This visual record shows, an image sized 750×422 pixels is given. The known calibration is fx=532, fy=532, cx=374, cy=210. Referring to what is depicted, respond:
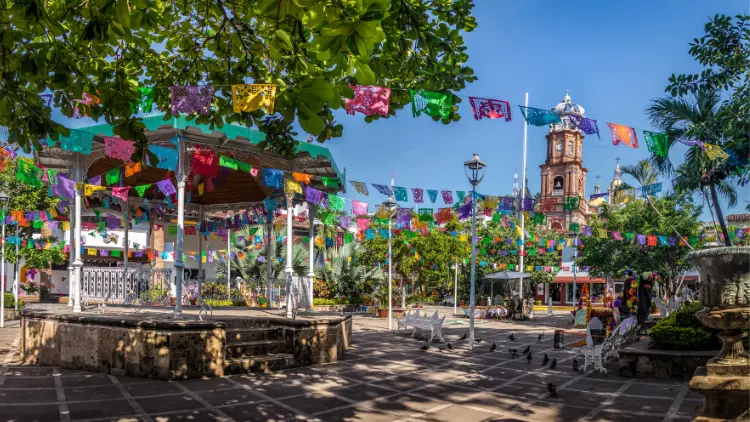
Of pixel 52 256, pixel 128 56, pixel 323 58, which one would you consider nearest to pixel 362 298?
pixel 52 256

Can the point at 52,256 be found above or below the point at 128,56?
below

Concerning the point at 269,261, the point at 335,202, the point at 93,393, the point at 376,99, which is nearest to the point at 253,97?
the point at 376,99

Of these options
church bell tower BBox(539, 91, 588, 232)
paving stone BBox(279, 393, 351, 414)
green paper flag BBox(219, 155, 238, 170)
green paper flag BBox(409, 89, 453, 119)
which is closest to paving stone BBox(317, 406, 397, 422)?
paving stone BBox(279, 393, 351, 414)

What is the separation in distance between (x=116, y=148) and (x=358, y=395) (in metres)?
6.99

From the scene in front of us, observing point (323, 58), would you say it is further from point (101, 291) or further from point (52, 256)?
point (52, 256)

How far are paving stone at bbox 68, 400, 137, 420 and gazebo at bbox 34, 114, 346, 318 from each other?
2.64 metres

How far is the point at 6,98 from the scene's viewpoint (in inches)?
178

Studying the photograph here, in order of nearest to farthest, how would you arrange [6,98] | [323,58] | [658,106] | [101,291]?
[323,58] → [6,98] → [658,106] → [101,291]

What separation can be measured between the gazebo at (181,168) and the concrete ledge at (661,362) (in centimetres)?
684

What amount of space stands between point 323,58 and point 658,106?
39.3 ft

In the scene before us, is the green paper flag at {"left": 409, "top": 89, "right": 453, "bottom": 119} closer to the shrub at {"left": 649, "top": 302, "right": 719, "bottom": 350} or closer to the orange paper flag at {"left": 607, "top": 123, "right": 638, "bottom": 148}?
the orange paper flag at {"left": 607, "top": 123, "right": 638, "bottom": 148}

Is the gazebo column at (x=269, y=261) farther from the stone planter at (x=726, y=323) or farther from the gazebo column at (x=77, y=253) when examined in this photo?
the stone planter at (x=726, y=323)

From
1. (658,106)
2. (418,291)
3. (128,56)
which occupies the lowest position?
(418,291)

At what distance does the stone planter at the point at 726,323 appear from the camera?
4516 millimetres
